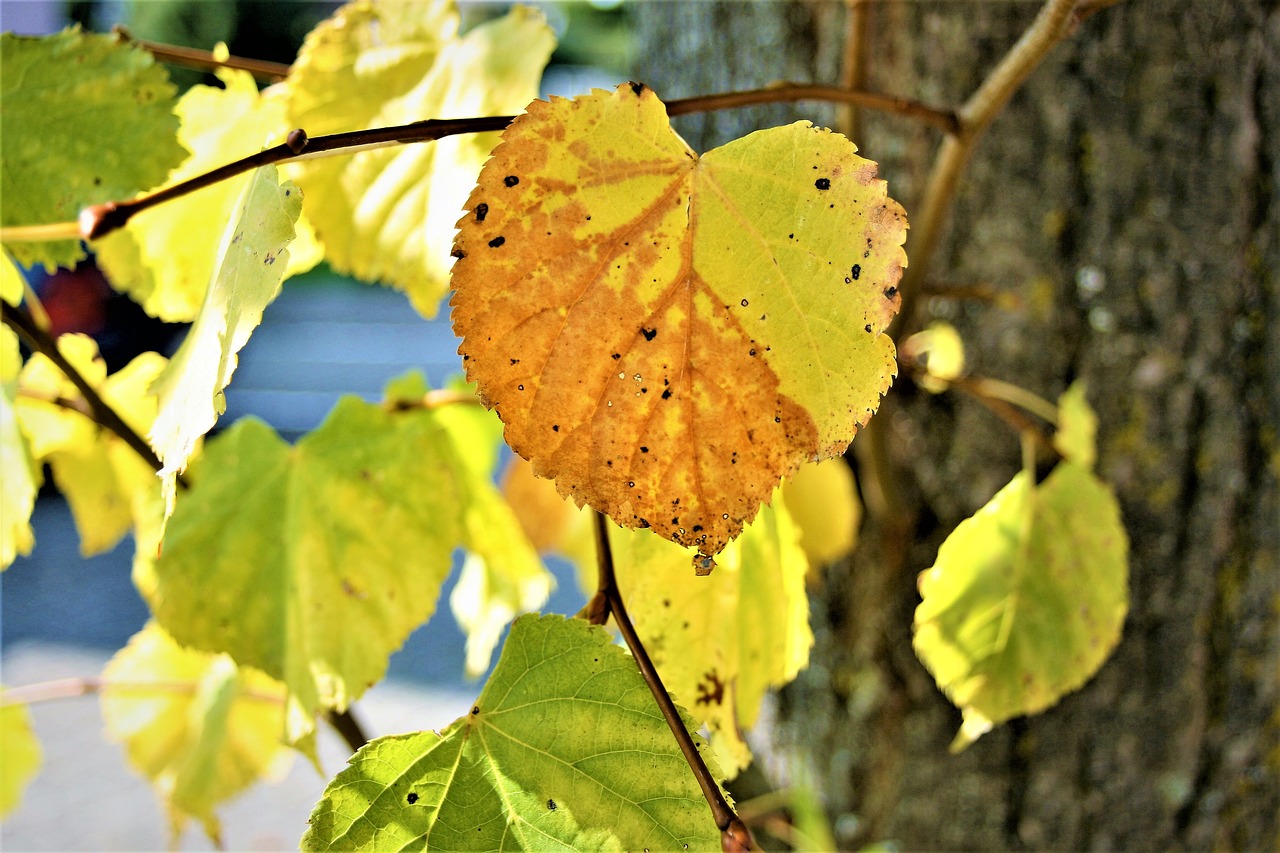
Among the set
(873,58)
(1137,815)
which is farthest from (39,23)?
(1137,815)

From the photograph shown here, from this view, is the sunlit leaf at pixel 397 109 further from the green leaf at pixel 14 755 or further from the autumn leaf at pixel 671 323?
the green leaf at pixel 14 755

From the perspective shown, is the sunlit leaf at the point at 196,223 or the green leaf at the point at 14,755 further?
the green leaf at the point at 14,755

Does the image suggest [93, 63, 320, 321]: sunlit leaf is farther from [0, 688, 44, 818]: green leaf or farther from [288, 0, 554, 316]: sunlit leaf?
[0, 688, 44, 818]: green leaf

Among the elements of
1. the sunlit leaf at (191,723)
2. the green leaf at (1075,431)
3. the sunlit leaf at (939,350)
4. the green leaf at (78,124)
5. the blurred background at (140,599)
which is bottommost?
the blurred background at (140,599)

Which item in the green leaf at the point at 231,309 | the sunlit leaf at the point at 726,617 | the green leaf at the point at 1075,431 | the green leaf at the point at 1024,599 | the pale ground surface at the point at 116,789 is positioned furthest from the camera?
the pale ground surface at the point at 116,789

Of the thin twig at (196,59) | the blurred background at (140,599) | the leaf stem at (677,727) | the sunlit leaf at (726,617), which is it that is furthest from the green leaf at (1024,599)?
the thin twig at (196,59)

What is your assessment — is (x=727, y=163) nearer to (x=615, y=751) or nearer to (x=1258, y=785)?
(x=615, y=751)

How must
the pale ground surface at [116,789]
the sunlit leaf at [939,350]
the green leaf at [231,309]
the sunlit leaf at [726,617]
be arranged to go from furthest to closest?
the pale ground surface at [116,789], the sunlit leaf at [939,350], the sunlit leaf at [726,617], the green leaf at [231,309]

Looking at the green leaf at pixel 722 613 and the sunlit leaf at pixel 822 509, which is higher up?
the green leaf at pixel 722 613
